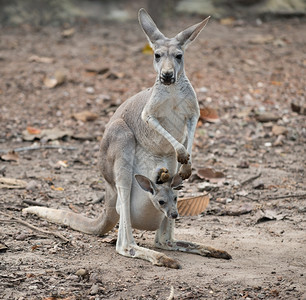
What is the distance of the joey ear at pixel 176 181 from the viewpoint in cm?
414

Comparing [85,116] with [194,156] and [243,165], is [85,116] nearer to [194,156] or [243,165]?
[194,156]

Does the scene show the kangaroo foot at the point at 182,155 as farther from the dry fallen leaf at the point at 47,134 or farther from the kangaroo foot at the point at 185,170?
the dry fallen leaf at the point at 47,134

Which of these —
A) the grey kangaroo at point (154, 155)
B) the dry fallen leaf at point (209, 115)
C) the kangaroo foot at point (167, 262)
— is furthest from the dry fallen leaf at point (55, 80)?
the kangaroo foot at point (167, 262)

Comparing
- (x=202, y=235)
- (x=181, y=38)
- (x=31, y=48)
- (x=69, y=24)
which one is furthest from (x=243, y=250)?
(x=69, y=24)

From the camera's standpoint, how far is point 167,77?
3.86m

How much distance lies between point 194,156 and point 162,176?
2469 millimetres

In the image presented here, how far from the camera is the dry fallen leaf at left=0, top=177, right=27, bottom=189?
17.8ft

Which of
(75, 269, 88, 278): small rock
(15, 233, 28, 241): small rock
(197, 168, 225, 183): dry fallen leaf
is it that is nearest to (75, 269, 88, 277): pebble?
(75, 269, 88, 278): small rock

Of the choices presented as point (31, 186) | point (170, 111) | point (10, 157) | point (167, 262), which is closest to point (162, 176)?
point (170, 111)

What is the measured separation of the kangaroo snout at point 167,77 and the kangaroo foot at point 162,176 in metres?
0.62

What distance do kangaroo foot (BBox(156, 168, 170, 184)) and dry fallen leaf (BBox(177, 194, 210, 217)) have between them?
0.65 meters

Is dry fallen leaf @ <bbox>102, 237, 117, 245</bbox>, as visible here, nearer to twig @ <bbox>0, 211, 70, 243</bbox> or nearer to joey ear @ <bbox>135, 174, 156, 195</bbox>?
twig @ <bbox>0, 211, 70, 243</bbox>

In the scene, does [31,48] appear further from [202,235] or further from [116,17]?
[202,235]

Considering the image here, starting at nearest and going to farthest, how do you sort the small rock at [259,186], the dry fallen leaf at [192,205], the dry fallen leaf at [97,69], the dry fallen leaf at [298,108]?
the dry fallen leaf at [192,205]
the small rock at [259,186]
the dry fallen leaf at [298,108]
the dry fallen leaf at [97,69]
